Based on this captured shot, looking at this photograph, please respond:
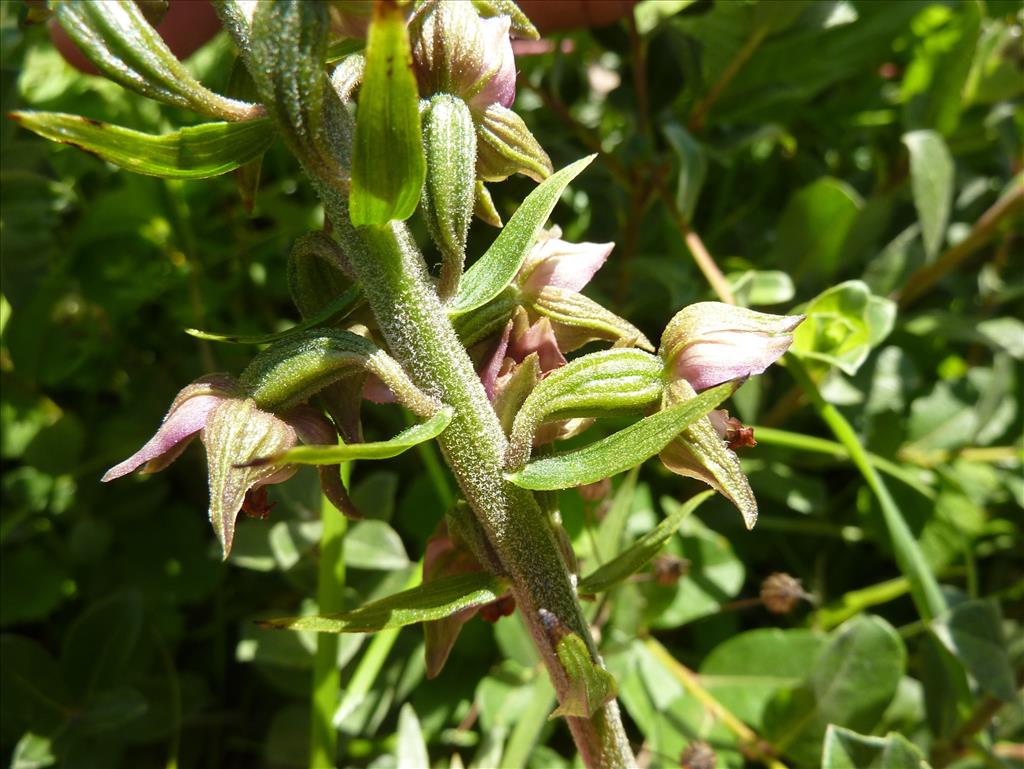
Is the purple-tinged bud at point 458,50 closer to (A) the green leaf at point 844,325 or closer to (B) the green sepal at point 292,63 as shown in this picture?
(B) the green sepal at point 292,63

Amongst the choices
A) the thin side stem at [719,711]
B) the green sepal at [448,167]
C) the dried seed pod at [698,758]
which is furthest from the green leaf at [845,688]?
the green sepal at [448,167]

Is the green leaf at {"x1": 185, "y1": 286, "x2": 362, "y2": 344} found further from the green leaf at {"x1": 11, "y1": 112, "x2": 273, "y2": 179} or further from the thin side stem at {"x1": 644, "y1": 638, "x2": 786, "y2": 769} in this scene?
the thin side stem at {"x1": 644, "y1": 638, "x2": 786, "y2": 769}

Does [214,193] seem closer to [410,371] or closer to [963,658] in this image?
[410,371]

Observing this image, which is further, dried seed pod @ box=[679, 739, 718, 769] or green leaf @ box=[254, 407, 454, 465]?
dried seed pod @ box=[679, 739, 718, 769]

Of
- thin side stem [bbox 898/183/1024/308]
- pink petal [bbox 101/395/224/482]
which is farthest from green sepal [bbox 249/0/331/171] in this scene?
thin side stem [bbox 898/183/1024/308]

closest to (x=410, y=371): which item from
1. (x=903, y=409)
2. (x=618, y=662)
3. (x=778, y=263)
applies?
(x=618, y=662)

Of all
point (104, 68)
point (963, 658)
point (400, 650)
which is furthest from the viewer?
point (400, 650)
